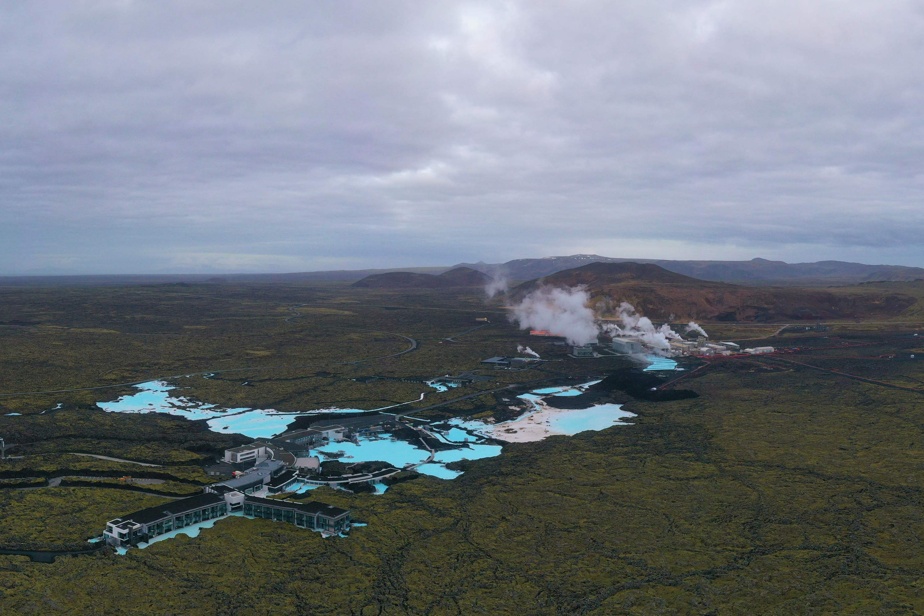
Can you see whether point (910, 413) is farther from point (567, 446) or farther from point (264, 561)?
point (264, 561)

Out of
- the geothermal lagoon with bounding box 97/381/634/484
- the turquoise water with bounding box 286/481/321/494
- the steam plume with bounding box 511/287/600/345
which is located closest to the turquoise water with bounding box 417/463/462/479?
the geothermal lagoon with bounding box 97/381/634/484

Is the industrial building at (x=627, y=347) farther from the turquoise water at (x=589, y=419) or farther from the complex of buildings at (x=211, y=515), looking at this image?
the complex of buildings at (x=211, y=515)

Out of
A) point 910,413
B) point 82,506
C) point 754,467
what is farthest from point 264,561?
point 910,413

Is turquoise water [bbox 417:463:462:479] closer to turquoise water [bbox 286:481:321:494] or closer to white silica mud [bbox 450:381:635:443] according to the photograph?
turquoise water [bbox 286:481:321:494]

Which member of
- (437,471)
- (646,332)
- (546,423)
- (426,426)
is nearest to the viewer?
(437,471)

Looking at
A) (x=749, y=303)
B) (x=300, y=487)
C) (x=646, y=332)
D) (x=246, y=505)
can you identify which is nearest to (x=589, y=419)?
(x=300, y=487)

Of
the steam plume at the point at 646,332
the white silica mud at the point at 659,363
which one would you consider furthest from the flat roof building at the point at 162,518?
the steam plume at the point at 646,332

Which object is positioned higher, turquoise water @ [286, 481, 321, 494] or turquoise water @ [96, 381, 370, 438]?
turquoise water @ [96, 381, 370, 438]

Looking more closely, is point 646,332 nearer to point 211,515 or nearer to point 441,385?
point 441,385
